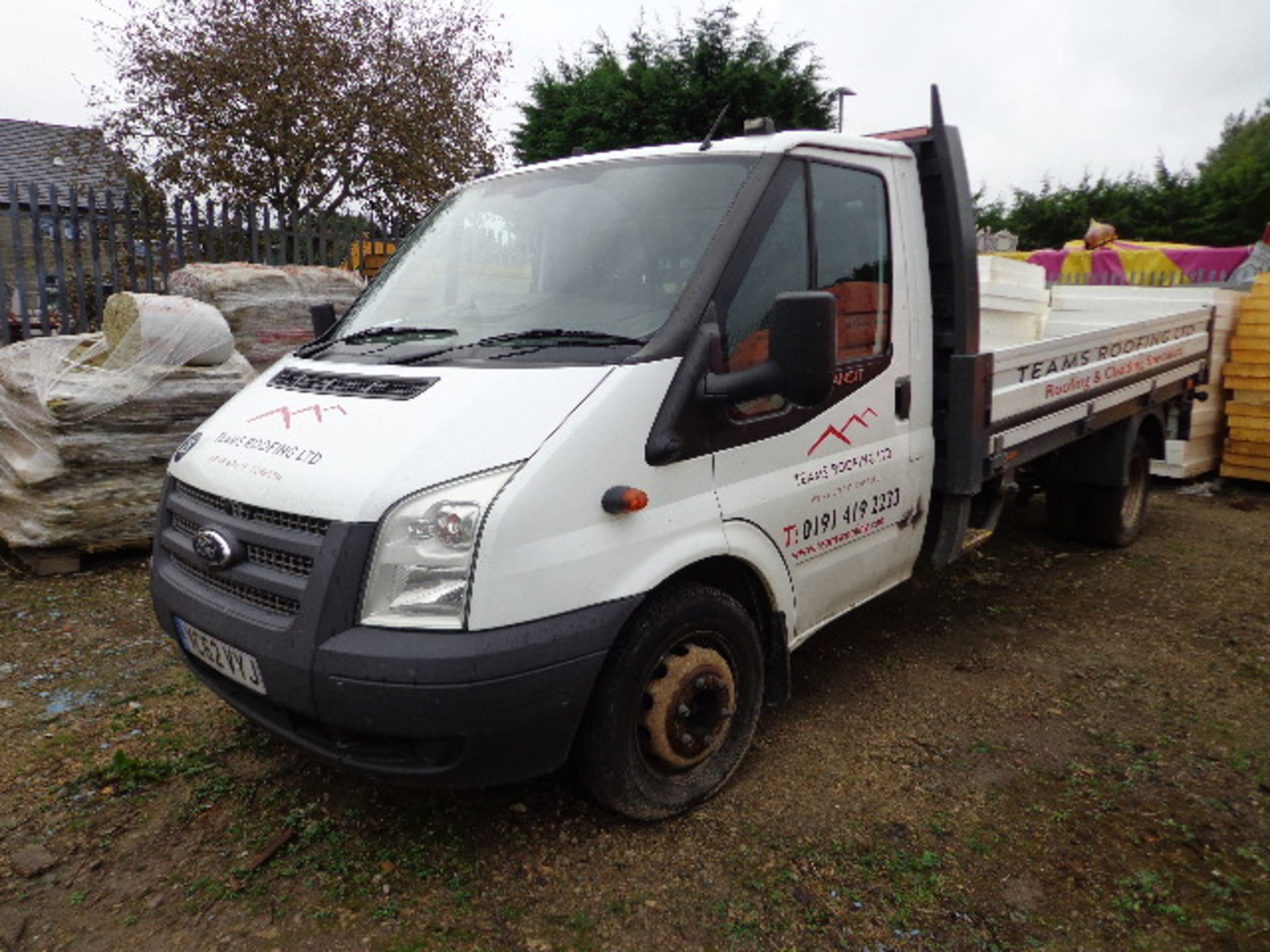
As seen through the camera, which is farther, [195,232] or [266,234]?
[266,234]

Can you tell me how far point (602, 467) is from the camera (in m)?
2.35

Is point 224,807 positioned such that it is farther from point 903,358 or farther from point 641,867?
point 903,358

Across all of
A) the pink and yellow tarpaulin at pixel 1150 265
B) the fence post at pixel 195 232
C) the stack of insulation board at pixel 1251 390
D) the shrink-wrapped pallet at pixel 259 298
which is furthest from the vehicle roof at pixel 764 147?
the pink and yellow tarpaulin at pixel 1150 265

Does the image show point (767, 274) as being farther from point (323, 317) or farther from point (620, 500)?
point (323, 317)

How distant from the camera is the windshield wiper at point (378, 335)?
2918mm

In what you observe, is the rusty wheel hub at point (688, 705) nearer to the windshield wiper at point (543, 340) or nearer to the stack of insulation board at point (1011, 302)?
the windshield wiper at point (543, 340)

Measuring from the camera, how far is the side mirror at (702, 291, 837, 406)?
2404 mm

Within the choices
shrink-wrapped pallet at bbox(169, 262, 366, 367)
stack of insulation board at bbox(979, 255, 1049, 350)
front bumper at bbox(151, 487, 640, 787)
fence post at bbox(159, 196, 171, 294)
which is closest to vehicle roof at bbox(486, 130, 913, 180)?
front bumper at bbox(151, 487, 640, 787)

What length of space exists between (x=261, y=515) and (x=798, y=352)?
161 centimetres

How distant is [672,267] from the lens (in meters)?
2.71

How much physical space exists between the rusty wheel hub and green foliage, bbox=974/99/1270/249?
26.6 metres

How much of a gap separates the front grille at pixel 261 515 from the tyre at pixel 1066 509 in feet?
16.4

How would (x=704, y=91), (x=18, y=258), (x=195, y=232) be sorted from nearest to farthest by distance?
(x=18, y=258) < (x=195, y=232) < (x=704, y=91)

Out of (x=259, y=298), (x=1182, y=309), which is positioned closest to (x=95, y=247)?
(x=259, y=298)
